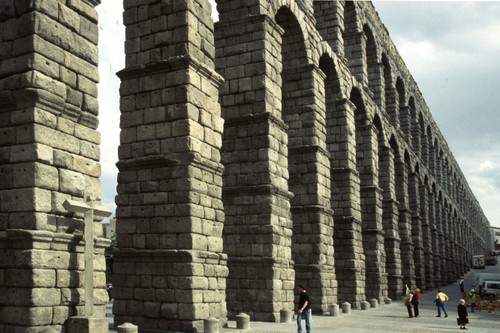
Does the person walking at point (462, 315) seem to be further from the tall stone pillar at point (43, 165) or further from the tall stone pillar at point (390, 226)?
the tall stone pillar at point (390, 226)

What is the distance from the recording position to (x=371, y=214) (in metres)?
28.5

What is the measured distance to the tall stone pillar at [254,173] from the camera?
16.1 m

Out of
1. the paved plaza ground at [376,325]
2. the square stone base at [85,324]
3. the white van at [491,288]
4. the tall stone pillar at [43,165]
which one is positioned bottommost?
the white van at [491,288]

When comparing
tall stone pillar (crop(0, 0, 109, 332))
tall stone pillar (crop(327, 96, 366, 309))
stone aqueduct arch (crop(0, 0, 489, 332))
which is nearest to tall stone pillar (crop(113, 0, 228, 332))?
stone aqueduct arch (crop(0, 0, 489, 332))

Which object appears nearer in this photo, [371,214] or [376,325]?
[376,325]

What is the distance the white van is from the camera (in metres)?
34.0

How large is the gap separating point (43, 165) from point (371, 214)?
71.9 feet

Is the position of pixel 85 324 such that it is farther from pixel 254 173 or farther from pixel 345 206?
pixel 345 206

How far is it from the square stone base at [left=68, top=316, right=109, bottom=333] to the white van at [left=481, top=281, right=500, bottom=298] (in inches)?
1173

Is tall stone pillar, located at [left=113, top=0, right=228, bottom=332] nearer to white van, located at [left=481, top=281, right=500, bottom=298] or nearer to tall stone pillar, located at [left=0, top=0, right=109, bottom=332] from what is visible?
tall stone pillar, located at [left=0, top=0, right=109, bottom=332]

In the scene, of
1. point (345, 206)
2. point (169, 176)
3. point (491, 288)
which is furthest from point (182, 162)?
point (491, 288)

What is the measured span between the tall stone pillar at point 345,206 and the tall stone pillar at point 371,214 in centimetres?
324

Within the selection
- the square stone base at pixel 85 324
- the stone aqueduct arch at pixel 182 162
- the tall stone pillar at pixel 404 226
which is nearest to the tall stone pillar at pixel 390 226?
the tall stone pillar at pixel 404 226

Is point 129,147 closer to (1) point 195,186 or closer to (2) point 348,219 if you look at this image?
(1) point 195,186
